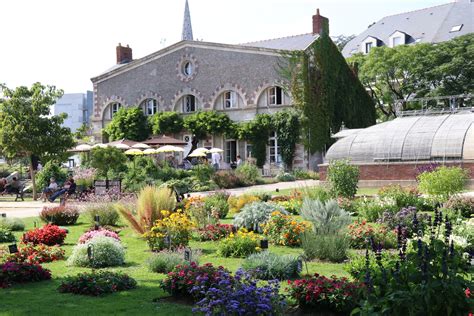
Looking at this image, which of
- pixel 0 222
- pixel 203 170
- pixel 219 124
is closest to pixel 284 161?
pixel 219 124

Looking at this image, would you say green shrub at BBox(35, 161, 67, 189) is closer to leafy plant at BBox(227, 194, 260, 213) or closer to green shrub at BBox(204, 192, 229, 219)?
leafy plant at BBox(227, 194, 260, 213)

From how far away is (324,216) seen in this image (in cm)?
1109

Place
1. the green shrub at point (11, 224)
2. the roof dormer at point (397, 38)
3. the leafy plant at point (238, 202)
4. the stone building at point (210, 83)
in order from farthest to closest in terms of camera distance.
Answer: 1. the roof dormer at point (397, 38)
2. the stone building at point (210, 83)
3. the leafy plant at point (238, 202)
4. the green shrub at point (11, 224)

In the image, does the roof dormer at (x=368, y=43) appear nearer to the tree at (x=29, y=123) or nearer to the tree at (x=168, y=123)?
the tree at (x=168, y=123)

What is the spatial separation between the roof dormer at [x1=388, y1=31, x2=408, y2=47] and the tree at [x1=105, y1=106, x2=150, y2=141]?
2436 centimetres

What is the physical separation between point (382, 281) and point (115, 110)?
4241 cm

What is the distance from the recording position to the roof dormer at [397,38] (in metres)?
50.7

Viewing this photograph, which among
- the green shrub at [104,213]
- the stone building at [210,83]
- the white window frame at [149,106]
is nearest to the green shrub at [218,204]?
the green shrub at [104,213]

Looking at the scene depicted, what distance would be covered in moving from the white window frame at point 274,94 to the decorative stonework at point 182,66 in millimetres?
6330

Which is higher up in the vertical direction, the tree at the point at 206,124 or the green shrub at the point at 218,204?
the tree at the point at 206,124

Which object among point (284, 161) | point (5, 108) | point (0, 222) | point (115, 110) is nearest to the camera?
point (0, 222)

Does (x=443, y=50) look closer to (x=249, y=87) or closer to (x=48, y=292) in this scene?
(x=249, y=87)

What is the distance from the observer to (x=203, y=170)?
28.6m

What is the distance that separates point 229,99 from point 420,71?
1403 centimetres
